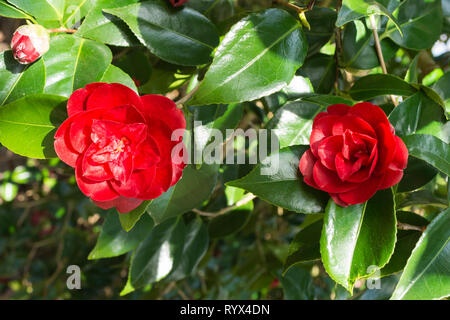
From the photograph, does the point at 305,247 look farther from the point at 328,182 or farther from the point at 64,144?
the point at 64,144

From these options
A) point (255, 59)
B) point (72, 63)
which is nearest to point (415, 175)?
point (255, 59)

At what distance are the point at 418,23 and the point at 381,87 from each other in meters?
0.21

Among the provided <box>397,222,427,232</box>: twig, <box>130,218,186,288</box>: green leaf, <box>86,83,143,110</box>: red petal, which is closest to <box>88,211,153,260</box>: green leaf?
<box>130,218,186,288</box>: green leaf

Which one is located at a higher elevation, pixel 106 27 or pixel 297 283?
pixel 106 27

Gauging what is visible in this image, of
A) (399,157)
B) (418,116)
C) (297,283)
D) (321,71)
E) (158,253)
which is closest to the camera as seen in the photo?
(399,157)

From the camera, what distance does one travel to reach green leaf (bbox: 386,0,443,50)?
776 mm

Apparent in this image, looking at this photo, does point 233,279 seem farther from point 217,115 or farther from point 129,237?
point 217,115

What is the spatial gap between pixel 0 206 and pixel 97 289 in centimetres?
65

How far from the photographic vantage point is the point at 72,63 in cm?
61

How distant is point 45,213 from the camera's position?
2232 millimetres

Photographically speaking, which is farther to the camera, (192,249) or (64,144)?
(192,249)

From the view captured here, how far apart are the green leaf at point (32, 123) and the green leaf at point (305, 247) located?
1.29ft

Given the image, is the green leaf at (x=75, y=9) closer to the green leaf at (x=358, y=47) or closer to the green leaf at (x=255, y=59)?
the green leaf at (x=255, y=59)

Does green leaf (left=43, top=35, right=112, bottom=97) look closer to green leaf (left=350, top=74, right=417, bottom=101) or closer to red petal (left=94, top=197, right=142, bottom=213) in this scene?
red petal (left=94, top=197, right=142, bottom=213)
